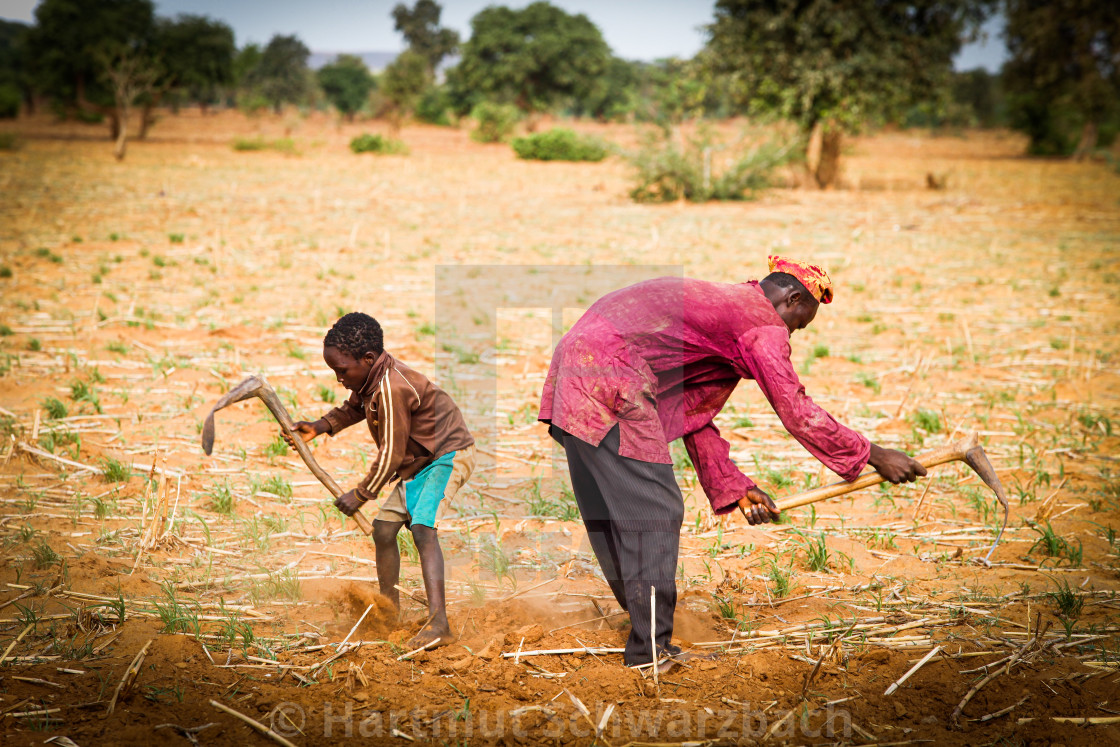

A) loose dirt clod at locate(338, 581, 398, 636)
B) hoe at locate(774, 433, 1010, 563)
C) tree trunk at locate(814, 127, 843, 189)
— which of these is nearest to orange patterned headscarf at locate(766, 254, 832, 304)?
hoe at locate(774, 433, 1010, 563)

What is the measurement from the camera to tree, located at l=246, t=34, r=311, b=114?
65250 millimetres

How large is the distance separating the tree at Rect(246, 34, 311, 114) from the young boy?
6525 centimetres

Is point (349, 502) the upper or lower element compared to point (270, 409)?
lower

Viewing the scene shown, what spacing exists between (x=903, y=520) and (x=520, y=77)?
45.2m

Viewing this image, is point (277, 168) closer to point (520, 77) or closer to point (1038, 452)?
point (1038, 452)

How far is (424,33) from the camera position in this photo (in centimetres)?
7662

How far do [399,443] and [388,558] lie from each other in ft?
1.86

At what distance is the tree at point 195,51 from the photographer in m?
Answer: 31.0

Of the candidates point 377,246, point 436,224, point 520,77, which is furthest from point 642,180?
point 520,77

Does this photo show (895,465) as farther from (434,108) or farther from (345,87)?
(345,87)

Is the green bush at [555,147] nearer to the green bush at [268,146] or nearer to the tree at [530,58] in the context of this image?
the green bush at [268,146]

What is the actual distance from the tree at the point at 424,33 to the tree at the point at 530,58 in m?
27.7

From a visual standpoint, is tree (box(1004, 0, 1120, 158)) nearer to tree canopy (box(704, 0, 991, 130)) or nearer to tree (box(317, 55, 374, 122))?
tree canopy (box(704, 0, 991, 130))

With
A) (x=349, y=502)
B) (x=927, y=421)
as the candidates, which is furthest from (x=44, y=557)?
(x=927, y=421)
